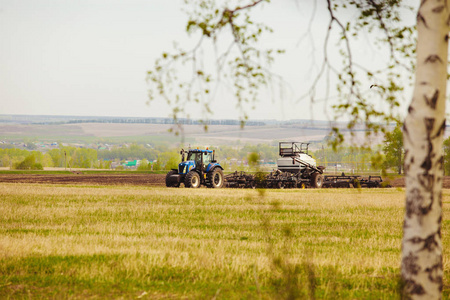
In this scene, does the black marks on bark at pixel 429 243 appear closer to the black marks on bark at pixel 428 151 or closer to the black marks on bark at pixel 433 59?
the black marks on bark at pixel 428 151

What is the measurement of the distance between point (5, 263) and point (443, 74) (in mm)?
7320

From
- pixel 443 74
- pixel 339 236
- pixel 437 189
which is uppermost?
pixel 443 74

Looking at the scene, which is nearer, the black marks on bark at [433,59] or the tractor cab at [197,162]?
the black marks on bark at [433,59]

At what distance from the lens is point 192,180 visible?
35719 mm

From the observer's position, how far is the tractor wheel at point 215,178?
36312 millimetres

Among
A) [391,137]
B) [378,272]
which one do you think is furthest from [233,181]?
[391,137]

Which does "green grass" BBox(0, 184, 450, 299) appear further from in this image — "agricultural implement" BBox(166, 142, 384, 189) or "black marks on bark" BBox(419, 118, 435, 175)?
"agricultural implement" BBox(166, 142, 384, 189)

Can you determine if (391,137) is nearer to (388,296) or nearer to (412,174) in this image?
(412,174)

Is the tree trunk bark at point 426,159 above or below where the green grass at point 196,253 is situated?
above

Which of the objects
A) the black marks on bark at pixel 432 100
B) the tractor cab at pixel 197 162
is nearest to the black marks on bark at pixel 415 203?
the black marks on bark at pixel 432 100

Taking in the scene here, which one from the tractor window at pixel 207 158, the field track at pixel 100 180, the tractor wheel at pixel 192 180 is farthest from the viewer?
the field track at pixel 100 180

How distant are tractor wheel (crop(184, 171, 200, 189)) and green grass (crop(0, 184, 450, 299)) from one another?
14145 mm

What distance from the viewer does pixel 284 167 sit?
4175 cm

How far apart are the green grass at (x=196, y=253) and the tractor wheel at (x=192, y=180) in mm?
14145
